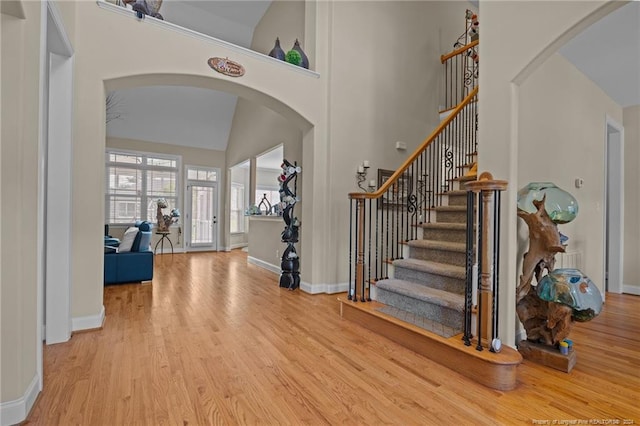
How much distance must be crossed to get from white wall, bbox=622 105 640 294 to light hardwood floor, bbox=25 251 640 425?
1569 mm

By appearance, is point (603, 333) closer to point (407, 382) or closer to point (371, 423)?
point (407, 382)

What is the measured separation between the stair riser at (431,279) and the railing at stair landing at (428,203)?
7.4 inches

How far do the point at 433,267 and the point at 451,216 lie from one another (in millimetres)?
962

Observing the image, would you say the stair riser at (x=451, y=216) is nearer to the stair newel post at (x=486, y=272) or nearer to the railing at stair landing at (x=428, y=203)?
the railing at stair landing at (x=428, y=203)

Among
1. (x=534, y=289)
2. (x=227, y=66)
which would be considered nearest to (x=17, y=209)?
(x=227, y=66)

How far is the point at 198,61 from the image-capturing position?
3426 millimetres

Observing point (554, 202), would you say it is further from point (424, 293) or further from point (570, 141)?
point (570, 141)

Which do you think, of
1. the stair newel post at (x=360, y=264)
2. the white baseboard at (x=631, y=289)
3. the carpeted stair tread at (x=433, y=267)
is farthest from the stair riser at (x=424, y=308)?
the white baseboard at (x=631, y=289)

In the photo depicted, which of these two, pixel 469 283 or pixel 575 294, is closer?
pixel 575 294

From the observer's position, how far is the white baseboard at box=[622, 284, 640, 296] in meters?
4.37

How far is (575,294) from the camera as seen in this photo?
2.17 meters

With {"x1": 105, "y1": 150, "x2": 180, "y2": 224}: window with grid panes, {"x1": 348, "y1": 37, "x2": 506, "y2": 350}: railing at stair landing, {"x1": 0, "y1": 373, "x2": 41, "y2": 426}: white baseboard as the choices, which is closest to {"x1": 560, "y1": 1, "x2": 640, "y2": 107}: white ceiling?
{"x1": 348, "y1": 37, "x2": 506, "y2": 350}: railing at stair landing

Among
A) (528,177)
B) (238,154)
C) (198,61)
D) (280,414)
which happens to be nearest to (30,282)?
(280,414)

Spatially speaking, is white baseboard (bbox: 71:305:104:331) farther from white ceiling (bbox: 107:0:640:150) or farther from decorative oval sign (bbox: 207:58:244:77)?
white ceiling (bbox: 107:0:640:150)
